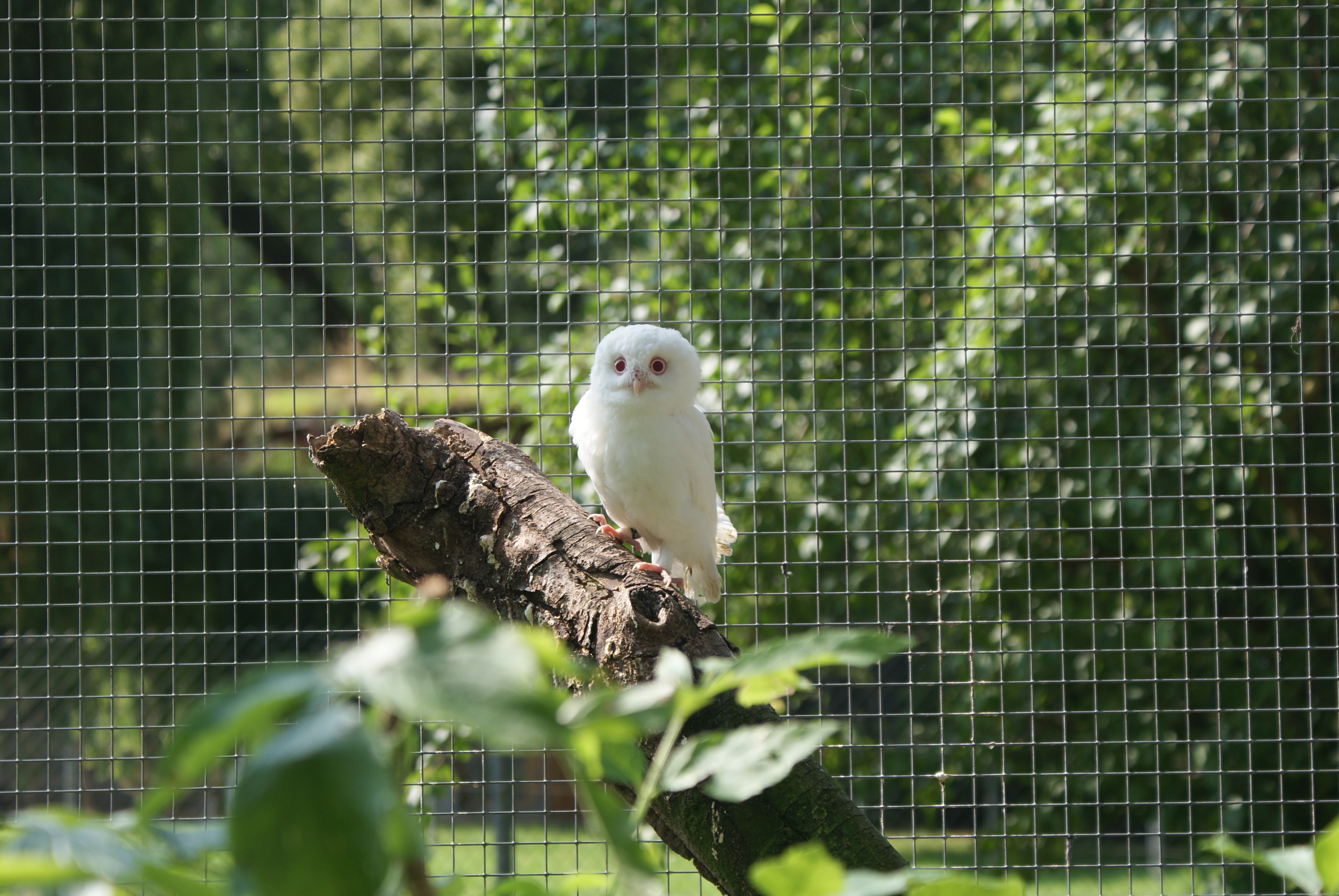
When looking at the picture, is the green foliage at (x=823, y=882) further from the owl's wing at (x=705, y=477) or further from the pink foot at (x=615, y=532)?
the owl's wing at (x=705, y=477)

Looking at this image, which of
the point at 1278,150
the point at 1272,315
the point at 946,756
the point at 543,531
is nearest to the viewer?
the point at 543,531

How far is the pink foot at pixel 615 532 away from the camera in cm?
158

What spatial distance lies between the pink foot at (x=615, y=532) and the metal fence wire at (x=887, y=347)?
0.40 metres

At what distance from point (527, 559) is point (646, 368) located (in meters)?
0.76

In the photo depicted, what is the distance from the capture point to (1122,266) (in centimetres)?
296

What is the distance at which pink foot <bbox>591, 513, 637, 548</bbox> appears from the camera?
1.58 m

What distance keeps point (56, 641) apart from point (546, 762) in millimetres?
2430

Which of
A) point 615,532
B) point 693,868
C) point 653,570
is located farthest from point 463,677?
point 693,868

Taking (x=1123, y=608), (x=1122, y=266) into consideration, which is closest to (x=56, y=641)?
(x=1123, y=608)

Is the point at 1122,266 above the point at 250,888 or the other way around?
above

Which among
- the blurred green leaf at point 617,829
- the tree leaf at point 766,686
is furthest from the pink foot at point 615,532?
the blurred green leaf at point 617,829

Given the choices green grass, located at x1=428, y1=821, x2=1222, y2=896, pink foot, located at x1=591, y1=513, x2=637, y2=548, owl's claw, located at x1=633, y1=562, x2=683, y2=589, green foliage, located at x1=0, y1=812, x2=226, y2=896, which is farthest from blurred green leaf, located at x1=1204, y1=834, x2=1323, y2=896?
green grass, located at x1=428, y1=821, x2=1222, y2=896

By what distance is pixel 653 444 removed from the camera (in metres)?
2.12

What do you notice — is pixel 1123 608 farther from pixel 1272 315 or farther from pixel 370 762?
pixel 370 762
